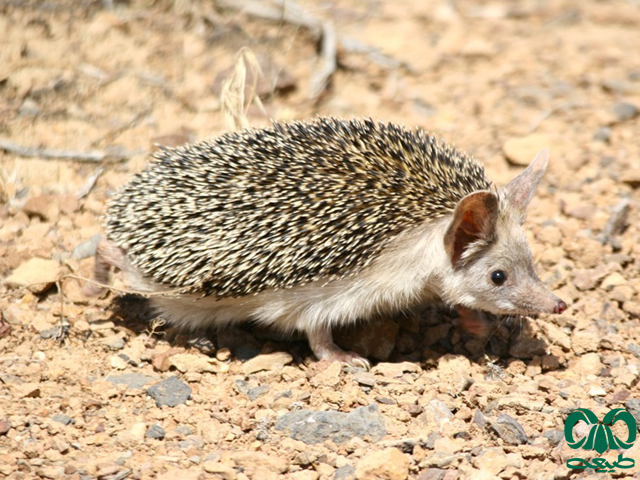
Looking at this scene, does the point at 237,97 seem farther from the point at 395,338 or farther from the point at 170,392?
the point at 170,392

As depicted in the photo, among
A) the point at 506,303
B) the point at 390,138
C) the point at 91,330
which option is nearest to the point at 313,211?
the point at 390,138

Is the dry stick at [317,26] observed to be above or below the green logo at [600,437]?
above

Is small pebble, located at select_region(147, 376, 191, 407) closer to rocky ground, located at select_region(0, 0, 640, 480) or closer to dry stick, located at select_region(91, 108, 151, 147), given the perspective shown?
rocky ground, located at select_region(0, 0, 640, 480)

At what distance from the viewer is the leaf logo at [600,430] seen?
5543 millimetres

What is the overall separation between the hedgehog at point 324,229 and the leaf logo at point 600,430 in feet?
2.98

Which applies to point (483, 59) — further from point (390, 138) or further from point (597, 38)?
point (390, 138)

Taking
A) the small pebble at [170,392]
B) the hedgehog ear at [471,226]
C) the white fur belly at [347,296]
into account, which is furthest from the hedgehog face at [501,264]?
the small pebble at [170,392]

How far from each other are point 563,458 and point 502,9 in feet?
28.6

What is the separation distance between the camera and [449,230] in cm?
611

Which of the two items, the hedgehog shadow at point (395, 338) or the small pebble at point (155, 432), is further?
the hedgehog shadow at point (395, 338)

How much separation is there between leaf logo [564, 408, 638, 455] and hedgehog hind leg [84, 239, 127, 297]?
152 inches

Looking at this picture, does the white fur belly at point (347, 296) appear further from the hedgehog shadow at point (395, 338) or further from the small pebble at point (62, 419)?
the small pebble at point (62, 419)

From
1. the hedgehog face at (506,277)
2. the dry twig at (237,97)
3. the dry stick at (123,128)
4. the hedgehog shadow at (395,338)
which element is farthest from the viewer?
the dry stick at (123,128)

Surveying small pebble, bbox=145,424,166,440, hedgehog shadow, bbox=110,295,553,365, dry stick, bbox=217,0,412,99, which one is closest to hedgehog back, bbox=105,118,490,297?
hedgehog shadow, bbox=110,295,553,365
